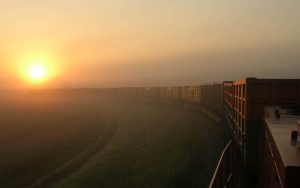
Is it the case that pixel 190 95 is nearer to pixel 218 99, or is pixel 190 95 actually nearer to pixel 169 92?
pixel 169 92

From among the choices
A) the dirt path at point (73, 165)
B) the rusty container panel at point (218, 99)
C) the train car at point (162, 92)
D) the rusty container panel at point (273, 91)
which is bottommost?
the dirt path at point (73, 165)

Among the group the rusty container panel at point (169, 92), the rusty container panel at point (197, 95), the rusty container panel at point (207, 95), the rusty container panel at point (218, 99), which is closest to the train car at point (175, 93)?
the rusty container panel at point (169, 92)

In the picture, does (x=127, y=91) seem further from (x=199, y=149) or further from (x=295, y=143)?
(x=295, y=143)

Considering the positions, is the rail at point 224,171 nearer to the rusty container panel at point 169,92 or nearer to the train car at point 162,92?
the rusty container panel at point 169,92

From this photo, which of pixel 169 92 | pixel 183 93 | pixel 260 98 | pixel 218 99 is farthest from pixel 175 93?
pixel 260 98

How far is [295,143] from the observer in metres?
4.50

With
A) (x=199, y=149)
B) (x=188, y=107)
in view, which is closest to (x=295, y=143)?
(x=199, y=149)

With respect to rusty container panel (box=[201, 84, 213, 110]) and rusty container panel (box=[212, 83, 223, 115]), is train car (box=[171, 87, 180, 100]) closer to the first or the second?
rusty container panel (box=[201, 84, 213, 110])

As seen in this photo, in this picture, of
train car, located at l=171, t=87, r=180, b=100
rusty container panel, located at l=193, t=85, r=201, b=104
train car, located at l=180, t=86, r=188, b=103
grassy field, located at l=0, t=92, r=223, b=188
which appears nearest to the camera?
grassy field, located at l=0, t=92, r=223, b=188

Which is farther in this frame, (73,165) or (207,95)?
(207,95)

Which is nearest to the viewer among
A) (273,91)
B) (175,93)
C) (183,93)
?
(273,91)

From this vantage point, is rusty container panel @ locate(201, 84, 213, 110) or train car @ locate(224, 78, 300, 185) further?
rusty container panel @ locate(201, 84, 213, 110)

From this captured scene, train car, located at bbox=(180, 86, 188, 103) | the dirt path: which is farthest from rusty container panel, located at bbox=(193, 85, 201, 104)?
the dirt path

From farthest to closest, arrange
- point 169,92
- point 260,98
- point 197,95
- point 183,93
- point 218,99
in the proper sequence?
point 169,92, point 183,93, point 197,95, point 218,99, point 260,98
